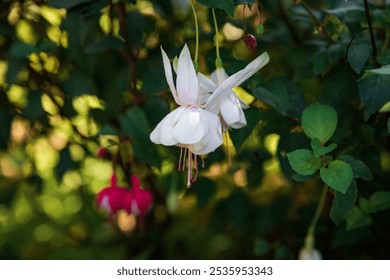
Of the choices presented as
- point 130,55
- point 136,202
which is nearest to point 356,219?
point 136,202

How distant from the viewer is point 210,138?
26.8 inches

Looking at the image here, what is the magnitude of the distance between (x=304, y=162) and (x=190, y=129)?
0.22 meters

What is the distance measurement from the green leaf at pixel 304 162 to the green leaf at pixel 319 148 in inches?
0.5

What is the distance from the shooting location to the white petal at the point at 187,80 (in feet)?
2.33

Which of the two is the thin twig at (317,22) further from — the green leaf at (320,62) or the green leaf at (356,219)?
the green leaf at (356,219)

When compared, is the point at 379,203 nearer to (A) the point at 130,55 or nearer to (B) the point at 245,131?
(B) the point at 245,131

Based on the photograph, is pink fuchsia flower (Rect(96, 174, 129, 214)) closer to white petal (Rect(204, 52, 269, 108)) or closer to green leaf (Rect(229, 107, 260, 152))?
green leaf (Rect(229, 107, 260, 152))

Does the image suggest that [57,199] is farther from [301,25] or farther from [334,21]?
[334,21]

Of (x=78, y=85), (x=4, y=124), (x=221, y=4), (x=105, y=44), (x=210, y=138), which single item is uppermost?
(x=221, y=4)

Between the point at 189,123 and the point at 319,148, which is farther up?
the point at 189,123

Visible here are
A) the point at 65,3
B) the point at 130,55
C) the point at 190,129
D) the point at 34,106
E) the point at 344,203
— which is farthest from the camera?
the point at 34,106

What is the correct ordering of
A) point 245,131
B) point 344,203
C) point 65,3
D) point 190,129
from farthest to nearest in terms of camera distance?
1. point 65,3
2. point 245,131
3. point 344,203
4. point 190,129

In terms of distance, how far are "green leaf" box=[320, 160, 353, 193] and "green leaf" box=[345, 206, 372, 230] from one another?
22cm
